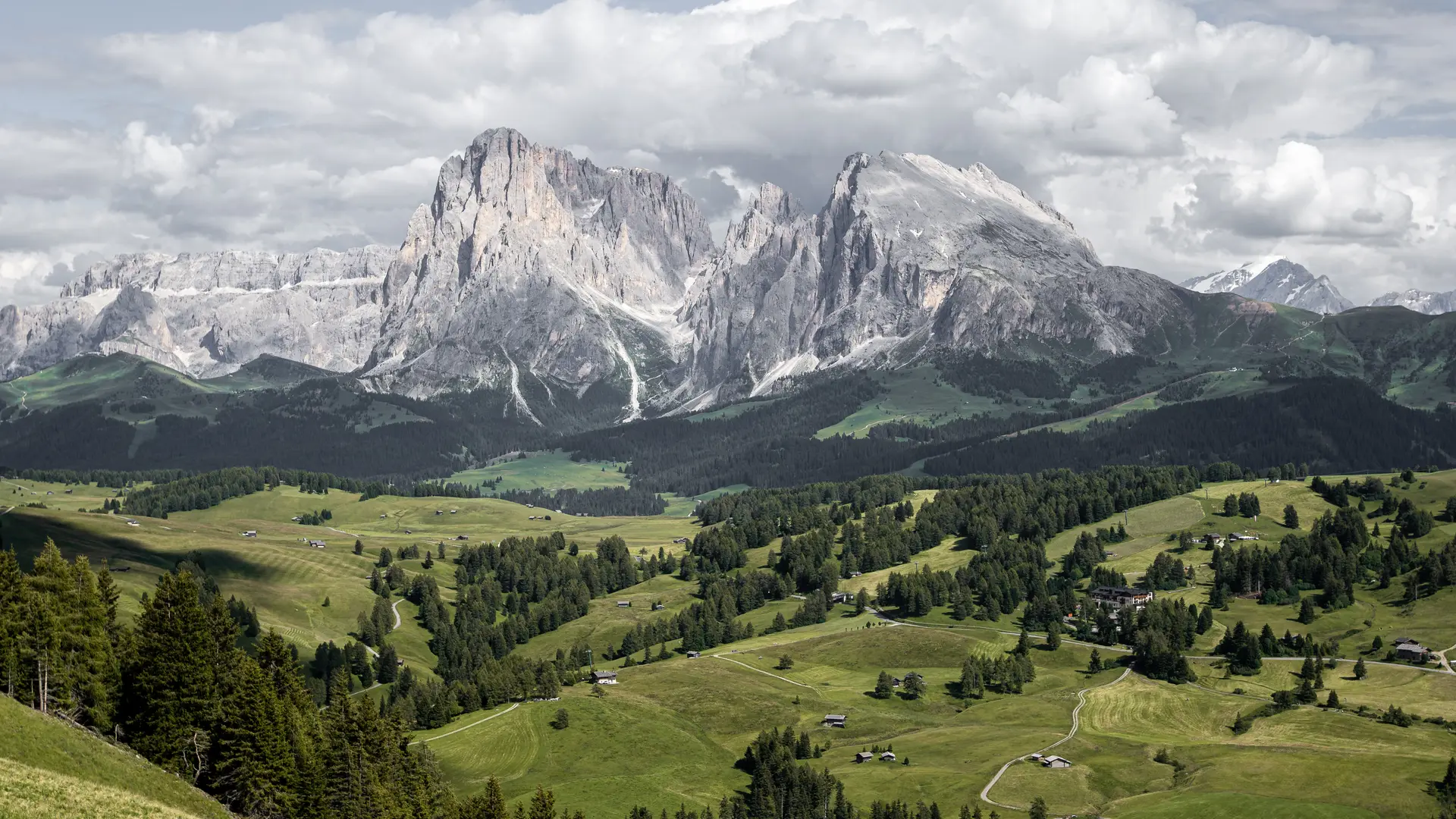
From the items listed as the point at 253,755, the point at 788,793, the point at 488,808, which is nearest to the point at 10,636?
the point at 253,755

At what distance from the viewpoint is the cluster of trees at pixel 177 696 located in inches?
3711

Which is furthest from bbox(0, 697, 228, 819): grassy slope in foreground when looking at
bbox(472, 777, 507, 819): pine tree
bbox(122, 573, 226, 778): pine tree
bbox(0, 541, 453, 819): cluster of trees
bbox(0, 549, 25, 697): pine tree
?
bbox(472, 777, 507, 819): pine tree

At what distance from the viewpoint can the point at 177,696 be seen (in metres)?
96.9

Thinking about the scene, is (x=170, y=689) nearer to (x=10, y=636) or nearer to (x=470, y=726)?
(x=10, y=636)

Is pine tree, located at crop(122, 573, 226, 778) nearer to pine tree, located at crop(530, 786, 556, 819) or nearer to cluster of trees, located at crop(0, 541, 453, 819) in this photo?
cluster of trees, located at crop(0, 541, 453, 819)

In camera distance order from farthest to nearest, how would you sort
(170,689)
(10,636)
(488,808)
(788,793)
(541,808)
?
(788,793) < (541,808) < (488,808) < (170,689) < (10,636)

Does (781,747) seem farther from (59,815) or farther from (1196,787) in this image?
(59,815)

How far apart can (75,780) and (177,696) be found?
2215 cm

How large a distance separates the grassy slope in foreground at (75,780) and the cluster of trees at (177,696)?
15.8 feet

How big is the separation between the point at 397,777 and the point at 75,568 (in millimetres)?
31763

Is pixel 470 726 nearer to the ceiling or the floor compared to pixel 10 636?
nearer to the floor

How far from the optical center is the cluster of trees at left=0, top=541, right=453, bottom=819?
94.2m

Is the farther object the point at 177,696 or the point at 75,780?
the point at 177,696

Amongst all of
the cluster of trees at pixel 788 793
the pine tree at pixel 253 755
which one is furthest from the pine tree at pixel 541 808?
the cluster of trees at pixel 788 793
